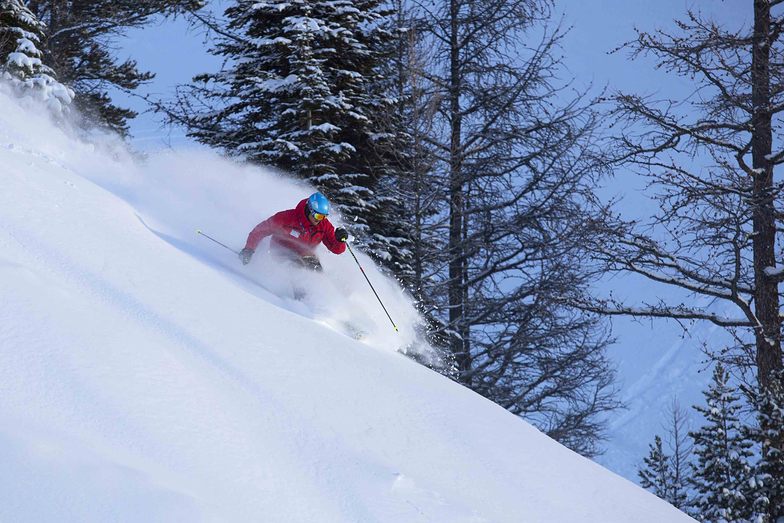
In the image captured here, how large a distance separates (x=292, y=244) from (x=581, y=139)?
7.22 metres

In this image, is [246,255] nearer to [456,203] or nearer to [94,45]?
[456,203]

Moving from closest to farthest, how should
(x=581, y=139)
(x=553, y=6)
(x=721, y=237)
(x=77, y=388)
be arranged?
(x=77, y=388) < (x=721, y=237) < (x=581, y=139) < (x=553, y=6)

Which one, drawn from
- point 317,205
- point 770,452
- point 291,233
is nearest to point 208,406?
point 317,205

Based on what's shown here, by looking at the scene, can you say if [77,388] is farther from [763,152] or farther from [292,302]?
[763,152]

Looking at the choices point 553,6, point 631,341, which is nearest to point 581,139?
point 553,6

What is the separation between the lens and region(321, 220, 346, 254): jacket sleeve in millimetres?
9492

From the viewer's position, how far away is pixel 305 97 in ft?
43.2

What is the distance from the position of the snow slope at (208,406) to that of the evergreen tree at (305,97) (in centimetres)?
496

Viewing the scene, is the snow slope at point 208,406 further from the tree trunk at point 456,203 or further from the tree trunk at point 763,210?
the tree trunk at point 456,203

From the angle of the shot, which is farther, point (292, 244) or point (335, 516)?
point (292, 244)

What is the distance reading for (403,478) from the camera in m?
4.78

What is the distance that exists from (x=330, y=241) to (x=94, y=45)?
39.6ft

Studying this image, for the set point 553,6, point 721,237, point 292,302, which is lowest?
point 292,302

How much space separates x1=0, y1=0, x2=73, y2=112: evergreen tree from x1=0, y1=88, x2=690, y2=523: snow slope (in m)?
4.18
